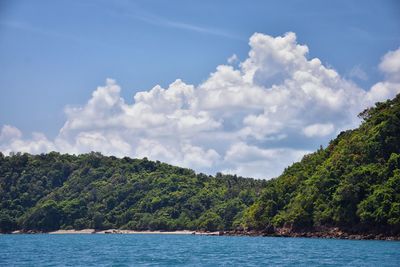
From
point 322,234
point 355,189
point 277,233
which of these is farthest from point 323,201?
point 277,233

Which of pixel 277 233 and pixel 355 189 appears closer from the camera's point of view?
pixel 355 189

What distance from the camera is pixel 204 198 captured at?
7825 inches

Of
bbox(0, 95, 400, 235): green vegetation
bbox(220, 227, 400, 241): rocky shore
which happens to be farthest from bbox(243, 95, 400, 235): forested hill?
bbox(220, 227, 400, 241): rocky shore

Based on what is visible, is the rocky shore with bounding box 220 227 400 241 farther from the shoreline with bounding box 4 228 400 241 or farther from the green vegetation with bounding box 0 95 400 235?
the green vegetation with bounding box 0 95 400 235

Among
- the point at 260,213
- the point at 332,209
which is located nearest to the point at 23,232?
the point at 260,213

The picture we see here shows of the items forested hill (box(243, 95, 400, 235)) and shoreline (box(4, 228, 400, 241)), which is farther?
shoreline (box(4, 228, 400, 241))

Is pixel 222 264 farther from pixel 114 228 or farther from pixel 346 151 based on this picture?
pixel 114 228

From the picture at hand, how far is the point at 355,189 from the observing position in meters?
107

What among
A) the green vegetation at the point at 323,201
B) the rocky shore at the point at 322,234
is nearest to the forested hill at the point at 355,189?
the green vegetation at the point at 323,201

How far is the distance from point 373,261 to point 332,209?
5593 centimetres

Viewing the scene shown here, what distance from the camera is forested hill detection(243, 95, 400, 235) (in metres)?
102

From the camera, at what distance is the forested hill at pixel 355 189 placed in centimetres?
10212

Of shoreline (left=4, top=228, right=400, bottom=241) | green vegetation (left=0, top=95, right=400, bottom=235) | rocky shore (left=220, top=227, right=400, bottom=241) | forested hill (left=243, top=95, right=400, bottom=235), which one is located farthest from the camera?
green vegetation (left=0, top=95, right=400, bottom=235)

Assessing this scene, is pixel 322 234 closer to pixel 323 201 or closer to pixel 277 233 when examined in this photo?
pixel 323 201
